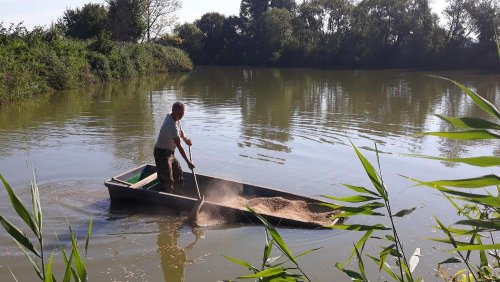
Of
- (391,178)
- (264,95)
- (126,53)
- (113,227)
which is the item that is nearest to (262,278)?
(113,227)

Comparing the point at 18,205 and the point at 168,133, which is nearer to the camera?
Result: the point at 18,205

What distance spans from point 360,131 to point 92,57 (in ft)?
55.8

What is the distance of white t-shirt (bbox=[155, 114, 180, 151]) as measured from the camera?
21.0ft

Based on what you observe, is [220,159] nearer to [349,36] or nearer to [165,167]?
[165,167]

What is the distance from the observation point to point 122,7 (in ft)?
111

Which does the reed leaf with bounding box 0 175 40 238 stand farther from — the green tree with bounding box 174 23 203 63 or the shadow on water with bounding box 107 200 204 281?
the green tree with bounding box 174 23 203 63

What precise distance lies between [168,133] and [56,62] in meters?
15.6

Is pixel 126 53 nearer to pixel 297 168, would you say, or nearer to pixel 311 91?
pixel 311 91

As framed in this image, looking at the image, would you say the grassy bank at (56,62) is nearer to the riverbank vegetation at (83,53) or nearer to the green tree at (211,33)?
the riverbank vegetation at (83,53)

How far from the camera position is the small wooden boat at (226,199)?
5883mm

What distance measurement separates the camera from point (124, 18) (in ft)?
112

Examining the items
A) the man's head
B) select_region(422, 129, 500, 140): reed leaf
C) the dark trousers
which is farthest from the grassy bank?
select_region(422, 129, 500, 140): reed leaf

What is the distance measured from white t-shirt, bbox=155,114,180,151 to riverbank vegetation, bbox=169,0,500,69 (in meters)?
34.2

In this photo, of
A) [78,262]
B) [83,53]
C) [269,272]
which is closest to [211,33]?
[83,53]
